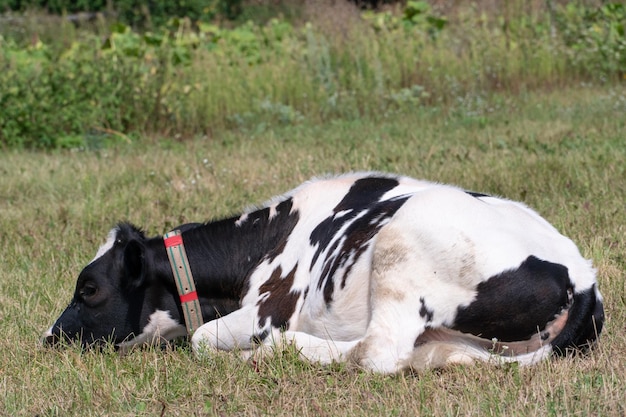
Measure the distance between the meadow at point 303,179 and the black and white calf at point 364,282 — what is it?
124mm

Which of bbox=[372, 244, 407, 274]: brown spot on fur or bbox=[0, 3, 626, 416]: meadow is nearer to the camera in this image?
bbox=[0, 3, 626, 416]: meadow

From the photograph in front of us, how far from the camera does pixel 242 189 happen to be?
888 centimetres

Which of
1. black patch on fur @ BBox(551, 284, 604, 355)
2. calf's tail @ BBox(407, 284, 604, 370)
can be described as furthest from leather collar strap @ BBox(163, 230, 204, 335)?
black patch on fur @ BBox(551, 284, 604, 355)

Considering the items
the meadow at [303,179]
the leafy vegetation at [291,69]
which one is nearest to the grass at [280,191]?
the meadow at [303,179]

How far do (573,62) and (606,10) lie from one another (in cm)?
166

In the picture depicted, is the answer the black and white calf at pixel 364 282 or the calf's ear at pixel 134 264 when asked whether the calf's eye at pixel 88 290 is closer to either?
the black and white calf at pixel 364 282

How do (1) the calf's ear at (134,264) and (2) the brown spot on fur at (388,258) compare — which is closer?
(2) the brown spot on fur at (388,258)

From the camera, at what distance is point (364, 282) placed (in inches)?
182

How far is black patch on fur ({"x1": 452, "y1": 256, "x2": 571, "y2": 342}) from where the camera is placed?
4.28m

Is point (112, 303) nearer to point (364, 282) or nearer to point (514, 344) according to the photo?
point (364, 282)

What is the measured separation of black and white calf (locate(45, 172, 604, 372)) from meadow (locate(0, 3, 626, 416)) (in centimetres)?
12

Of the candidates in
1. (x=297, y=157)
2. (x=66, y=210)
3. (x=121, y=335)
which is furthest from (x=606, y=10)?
(x=121, y=335)

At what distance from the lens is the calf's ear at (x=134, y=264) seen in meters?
5.12

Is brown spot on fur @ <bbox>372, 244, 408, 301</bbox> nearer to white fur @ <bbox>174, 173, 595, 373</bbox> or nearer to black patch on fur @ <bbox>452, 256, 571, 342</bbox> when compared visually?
white fur @ <bbox>174, 173, 595, 373</bbox>
